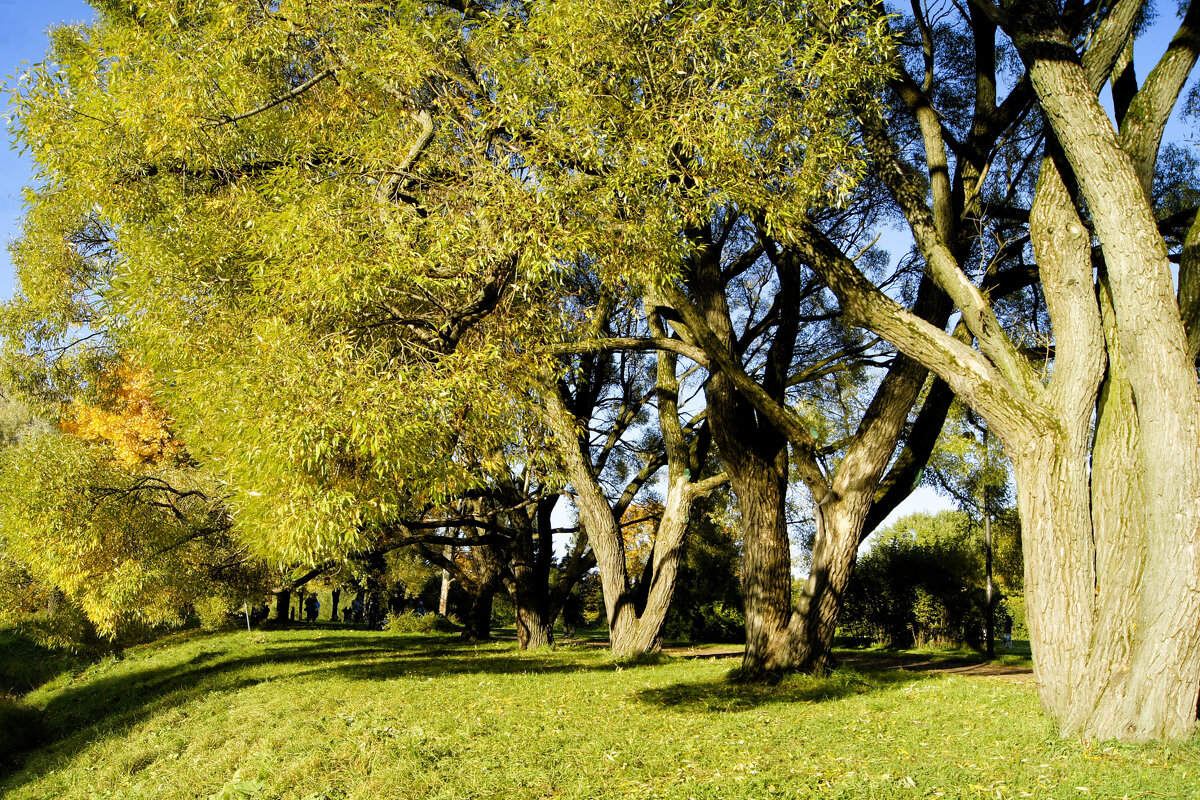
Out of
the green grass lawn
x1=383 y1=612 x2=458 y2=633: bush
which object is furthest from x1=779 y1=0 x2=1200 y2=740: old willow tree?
x1=383 y1=612 x2=458 y2=633: bush

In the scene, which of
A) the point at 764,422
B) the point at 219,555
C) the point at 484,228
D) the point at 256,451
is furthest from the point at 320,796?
the point at 219,555

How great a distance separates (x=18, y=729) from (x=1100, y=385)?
15687 millimetres

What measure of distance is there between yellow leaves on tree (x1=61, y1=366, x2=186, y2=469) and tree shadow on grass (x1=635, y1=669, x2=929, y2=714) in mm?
14696

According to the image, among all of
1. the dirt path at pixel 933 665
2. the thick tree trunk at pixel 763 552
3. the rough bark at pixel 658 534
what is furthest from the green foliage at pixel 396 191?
the dirt path at pixel 933 665

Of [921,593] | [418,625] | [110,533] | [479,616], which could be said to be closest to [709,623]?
[921,593]

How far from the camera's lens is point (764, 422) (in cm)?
1077

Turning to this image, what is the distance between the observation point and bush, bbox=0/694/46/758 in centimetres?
1173

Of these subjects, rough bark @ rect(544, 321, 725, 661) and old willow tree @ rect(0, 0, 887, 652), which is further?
rough bark @ rect(544, 321, 725, 661)

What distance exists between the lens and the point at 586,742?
264 inches

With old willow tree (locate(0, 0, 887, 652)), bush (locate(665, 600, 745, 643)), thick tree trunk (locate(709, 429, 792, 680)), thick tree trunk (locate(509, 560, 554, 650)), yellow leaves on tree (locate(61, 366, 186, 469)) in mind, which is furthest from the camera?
bush (locate(665, 600, 745, 643))

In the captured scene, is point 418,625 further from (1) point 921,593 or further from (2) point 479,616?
(1) point 921,593

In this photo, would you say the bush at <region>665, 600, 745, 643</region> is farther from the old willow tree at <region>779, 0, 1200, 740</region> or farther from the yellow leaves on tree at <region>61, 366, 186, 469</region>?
the old willow tree at <region>779, 0, 1200, 740</region>

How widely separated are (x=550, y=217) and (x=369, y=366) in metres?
1.79

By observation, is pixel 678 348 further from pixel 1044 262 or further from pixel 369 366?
pixel 369 366
